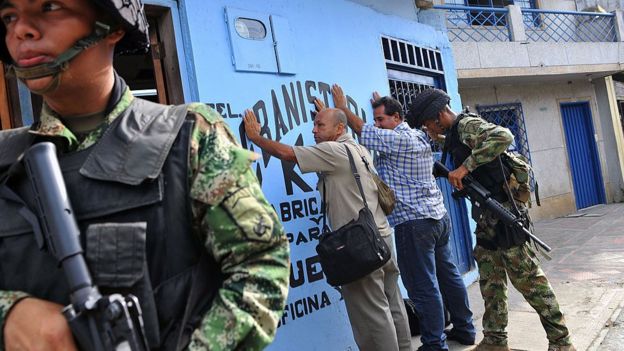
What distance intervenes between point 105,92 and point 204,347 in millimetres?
583

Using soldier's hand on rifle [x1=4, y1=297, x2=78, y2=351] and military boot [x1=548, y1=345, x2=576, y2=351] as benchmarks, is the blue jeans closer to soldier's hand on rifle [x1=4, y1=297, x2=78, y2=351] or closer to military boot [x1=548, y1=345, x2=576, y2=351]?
military boot [x1=548, y1=345, x2=576, y2=351]

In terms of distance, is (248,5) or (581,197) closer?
(248,5)

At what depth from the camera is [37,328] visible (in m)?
0.83

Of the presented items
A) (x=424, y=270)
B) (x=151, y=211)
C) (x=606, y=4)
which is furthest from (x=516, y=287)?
(x=606, y=4)

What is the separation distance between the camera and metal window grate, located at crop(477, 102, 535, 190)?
920 centimetres

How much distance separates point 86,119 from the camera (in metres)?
1.06

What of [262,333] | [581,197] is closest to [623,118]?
[581,197]

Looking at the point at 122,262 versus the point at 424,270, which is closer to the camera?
the point at 122,262

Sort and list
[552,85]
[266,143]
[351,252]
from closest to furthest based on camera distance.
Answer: [351,252] → [266,143] → [552,85]

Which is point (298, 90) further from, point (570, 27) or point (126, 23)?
point (570, 27)

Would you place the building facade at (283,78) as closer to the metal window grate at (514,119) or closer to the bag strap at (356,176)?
the bag strap at (356,176)

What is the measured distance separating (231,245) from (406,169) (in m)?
2.44

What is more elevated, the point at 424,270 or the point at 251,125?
the point at 251,125

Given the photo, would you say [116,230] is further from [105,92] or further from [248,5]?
[248,5]
